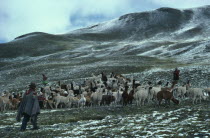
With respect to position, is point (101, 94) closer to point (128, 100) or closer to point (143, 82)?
point (128, 100)

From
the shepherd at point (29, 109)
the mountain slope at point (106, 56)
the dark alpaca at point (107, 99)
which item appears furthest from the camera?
the mountain slope at point (106, 56)

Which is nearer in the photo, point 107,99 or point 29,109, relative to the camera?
point 29,109

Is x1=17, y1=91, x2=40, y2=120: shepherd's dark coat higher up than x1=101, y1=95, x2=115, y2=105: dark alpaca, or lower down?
higher up

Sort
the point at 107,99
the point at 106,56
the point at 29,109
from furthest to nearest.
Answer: the point at 106,56
the point at 107,99
the point at 29,109

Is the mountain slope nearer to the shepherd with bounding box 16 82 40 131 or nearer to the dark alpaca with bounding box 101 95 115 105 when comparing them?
the dark alpaca with bounding box 101 95 115 105

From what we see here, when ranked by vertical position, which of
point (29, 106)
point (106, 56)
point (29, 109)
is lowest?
point (29, 109)

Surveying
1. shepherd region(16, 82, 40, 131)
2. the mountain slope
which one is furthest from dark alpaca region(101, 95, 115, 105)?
the mountain slope

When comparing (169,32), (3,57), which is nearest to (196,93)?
(3,57)

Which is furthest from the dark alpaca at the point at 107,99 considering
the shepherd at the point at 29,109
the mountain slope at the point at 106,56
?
the mountain slope at the point at 106,56

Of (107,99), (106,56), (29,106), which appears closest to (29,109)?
(29,106)

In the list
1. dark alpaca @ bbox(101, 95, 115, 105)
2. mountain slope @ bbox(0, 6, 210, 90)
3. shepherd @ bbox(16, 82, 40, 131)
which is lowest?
dark alpaca @ bbox(101, 95, 115, 105)

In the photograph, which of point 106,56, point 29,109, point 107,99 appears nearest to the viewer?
point 29,109

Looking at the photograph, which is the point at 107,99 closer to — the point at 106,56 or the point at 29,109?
the point at 29,109

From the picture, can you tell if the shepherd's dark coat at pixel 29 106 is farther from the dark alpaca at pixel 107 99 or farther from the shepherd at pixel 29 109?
the dark alpaca at pixel 107 99
